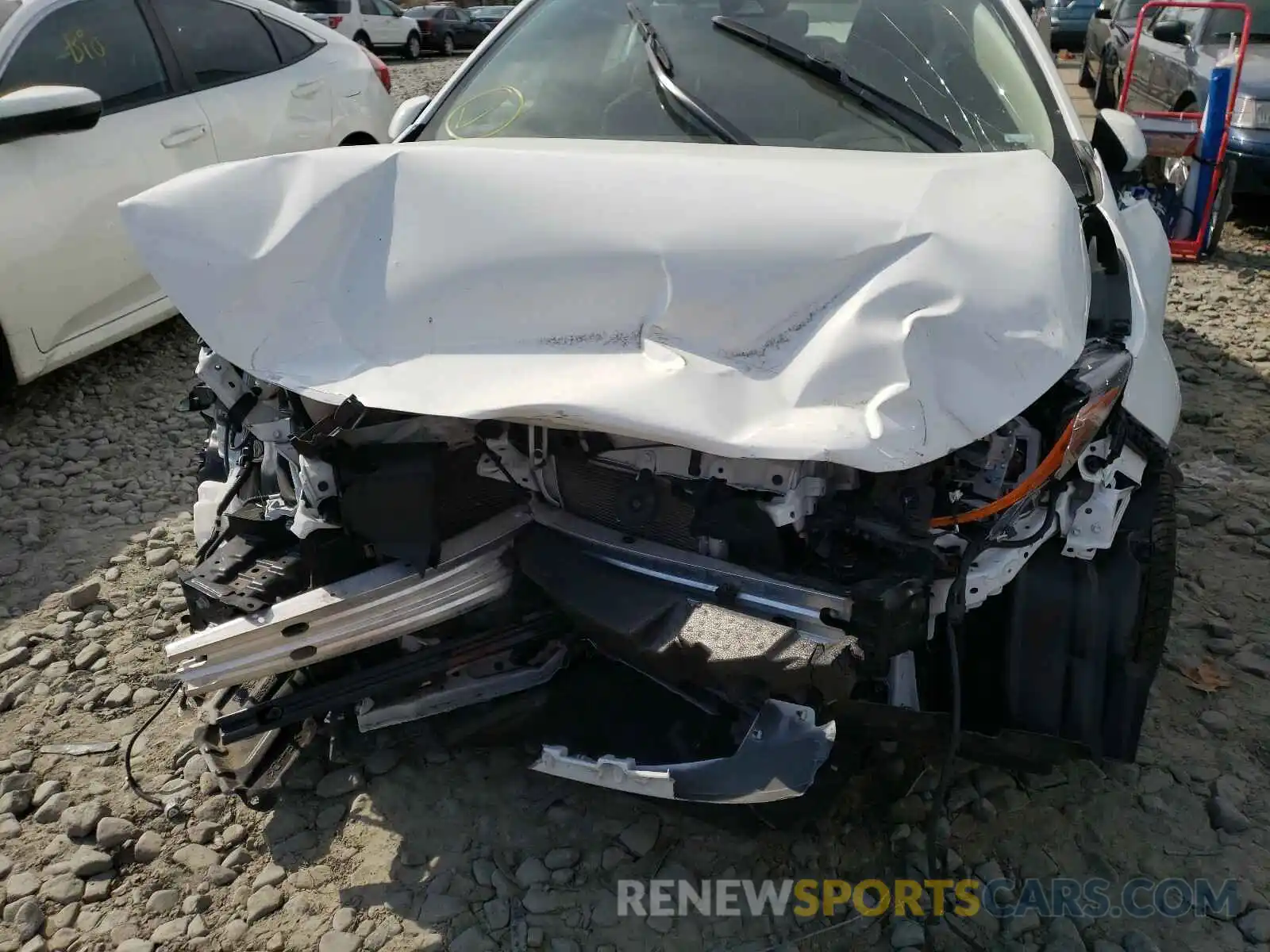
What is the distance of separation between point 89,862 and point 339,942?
2.12 ft

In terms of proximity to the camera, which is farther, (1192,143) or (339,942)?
(1192,143)

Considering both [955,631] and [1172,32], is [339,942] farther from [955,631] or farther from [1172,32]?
[1172,32]

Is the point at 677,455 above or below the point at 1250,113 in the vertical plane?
above

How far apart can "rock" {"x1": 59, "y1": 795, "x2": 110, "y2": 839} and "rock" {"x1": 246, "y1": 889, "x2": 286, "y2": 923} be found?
19.0 inches

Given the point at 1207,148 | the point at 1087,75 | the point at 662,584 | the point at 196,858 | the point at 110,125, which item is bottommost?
the point at 1087,75

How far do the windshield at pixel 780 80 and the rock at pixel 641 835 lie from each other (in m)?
1.80

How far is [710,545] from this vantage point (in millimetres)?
2096

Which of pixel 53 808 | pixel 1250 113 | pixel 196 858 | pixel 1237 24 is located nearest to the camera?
pixel 196 858

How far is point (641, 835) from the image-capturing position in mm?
2334

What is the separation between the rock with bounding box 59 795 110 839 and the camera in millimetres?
2371

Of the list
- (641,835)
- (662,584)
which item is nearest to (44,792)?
(641,835)

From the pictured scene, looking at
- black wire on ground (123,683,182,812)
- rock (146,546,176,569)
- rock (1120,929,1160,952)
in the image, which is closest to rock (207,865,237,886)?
black wire on ground (123,683,182,812)

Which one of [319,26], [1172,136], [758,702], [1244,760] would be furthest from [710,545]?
[1172,136]

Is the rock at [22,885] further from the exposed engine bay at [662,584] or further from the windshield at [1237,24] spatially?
the windshield at [1237,24]
